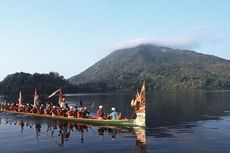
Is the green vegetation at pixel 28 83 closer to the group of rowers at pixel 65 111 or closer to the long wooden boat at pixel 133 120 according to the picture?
the group of rowers at pixel 65 111

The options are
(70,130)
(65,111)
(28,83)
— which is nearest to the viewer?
(70,130)

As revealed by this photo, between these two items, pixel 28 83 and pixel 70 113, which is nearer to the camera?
pixel 70 113

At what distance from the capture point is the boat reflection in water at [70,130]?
3355cm

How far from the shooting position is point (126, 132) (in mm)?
37844

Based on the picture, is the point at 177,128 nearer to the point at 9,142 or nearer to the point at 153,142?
the point at 153,142

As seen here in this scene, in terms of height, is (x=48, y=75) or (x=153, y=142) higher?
(x=48, y=75)

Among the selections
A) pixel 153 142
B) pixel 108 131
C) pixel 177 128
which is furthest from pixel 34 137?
pixel 177 128

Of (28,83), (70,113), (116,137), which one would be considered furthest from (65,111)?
(28,83)

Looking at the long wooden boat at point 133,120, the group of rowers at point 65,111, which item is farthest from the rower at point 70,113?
the long wooden boat at point 133,120

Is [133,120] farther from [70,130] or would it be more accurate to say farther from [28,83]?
[28,83]

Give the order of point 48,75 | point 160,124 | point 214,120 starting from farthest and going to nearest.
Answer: point 48,75
point 214,120
point 160,124

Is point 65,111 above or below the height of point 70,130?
above

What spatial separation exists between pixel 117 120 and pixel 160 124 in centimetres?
797

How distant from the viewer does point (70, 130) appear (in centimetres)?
4103
